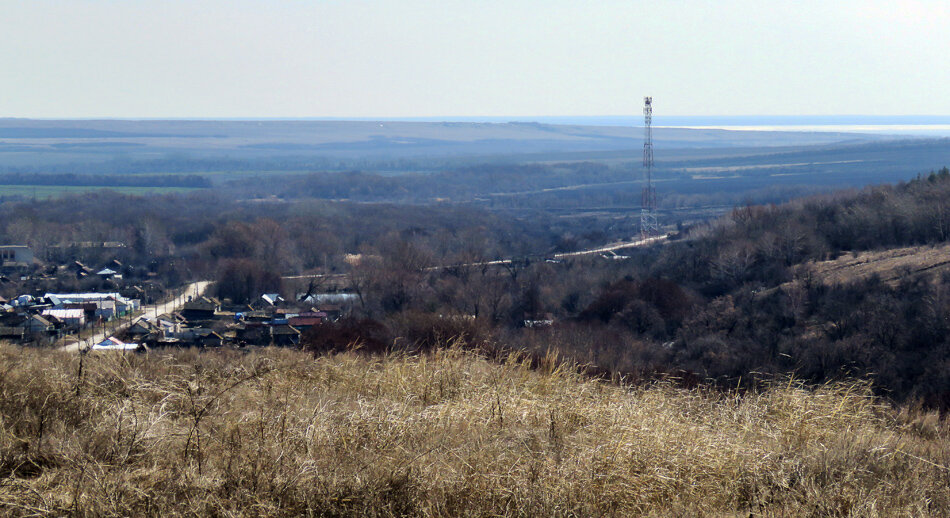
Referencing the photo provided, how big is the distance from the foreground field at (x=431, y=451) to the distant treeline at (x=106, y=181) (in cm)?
9929

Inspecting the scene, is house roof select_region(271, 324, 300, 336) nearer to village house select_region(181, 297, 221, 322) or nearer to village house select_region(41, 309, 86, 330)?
village house select_region(181, 297, 221, 322)

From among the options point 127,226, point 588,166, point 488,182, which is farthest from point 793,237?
point 588,166

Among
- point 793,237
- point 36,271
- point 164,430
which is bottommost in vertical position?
point 36,271

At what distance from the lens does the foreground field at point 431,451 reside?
13.2ft

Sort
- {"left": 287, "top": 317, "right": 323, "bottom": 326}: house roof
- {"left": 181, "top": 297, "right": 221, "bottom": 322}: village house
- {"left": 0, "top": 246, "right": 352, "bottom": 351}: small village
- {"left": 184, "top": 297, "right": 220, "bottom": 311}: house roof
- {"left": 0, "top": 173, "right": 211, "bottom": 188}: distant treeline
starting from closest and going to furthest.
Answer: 1. {"left": 0, "top": 246, "right": 352, "bottom": 351}: small village
2. {"left": 287, "top": 317, "right": 323, "bottom": 326}: house roof
3. {"left": 181, "top": 297, "right": 221, "bottom": 322}: village house
4. {"left": 184, "top": 297, "right": 220, "bottom": 311}: house roof
5. {"left": 0, "top": 173, "right": 211, "bottom": 188}: distant treeline

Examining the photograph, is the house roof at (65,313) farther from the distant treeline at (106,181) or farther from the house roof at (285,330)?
the distant treeline at (106,181)

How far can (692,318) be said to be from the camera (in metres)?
24.0

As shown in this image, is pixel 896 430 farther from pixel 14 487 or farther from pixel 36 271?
pixel 36 271

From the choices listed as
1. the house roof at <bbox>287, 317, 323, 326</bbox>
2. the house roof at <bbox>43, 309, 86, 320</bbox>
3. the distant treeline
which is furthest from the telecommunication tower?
the distant treeline

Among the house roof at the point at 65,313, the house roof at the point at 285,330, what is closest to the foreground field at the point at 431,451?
the house roof at the point at 285,330

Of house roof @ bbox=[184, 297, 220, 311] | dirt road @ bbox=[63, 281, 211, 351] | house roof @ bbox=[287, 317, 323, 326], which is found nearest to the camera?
dirt road @ bbox=[63, 281, 211, 351]

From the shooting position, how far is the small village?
903 inches

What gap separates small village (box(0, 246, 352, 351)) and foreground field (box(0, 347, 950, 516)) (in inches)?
577

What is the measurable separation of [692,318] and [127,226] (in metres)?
43.9
